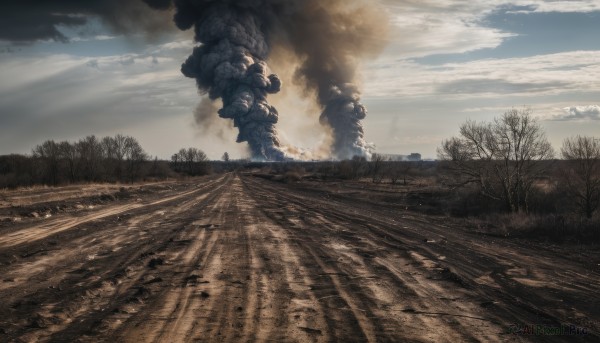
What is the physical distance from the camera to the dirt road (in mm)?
5621

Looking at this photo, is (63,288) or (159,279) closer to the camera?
(63,288)

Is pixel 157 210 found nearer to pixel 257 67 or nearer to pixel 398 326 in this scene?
pixel 398 326

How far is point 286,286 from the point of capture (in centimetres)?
780

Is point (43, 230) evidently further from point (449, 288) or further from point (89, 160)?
point (89, 160)

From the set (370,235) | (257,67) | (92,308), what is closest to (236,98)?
(257,67)

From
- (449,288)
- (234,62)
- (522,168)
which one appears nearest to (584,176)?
(522,168)

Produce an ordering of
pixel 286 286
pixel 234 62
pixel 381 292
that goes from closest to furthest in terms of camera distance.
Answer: pixel 381 292 → pixel 286 286 → pixel 234 62

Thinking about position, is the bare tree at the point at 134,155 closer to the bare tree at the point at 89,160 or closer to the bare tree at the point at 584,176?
the bare tree at the point at 89,160

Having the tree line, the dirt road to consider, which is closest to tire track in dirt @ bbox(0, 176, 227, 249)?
the dirt road

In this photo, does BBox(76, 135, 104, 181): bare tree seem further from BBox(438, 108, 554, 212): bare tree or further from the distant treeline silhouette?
BBox(438, 108, 554, 212): bare tree

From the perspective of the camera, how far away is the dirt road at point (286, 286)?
5.62 metres

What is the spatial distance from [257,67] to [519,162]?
91.6 metres

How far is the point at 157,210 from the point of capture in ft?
71.1

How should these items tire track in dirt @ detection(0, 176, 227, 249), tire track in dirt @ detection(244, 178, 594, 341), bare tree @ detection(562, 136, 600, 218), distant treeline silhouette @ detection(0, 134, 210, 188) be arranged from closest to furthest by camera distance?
tire track in dirt @ detection(244, 178, 594, 341)
tire track in dirt @ detection(0, 176, 227, 249)
bare tree @ detection(562, 136, 600, 218)
distant treeline silhouette @ detection(0, 134, 210, 188)
